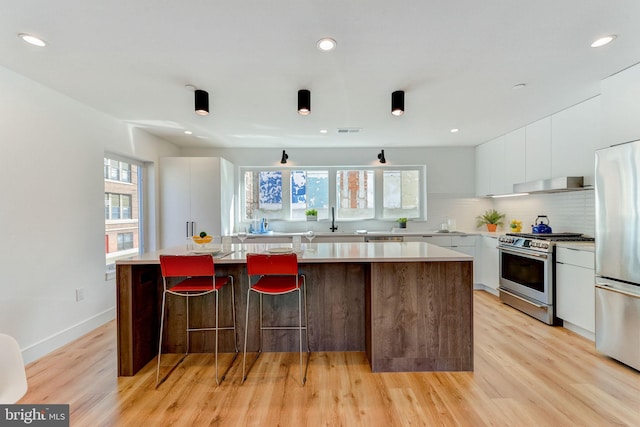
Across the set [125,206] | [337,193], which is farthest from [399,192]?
[125,206]

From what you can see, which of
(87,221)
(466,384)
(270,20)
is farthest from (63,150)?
(466,384)

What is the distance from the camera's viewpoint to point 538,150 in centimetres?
378

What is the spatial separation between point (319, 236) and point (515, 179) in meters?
2.97

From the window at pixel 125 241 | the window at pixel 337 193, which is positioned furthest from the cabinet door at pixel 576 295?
the window at pixel 125 241

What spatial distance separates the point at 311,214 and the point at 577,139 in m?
3.73

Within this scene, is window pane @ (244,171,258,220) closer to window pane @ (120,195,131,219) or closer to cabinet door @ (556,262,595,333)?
window pane @ (120,195,131,219)

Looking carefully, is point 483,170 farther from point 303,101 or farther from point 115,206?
point 115,206

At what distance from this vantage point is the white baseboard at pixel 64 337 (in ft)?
8.23

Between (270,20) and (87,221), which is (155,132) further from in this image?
(270,20)

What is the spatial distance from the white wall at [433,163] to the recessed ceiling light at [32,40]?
335 centimetres

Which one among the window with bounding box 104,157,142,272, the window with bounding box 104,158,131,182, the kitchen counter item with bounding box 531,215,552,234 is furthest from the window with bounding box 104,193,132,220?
the kitchen counter item with bounding box 531,215,552,234

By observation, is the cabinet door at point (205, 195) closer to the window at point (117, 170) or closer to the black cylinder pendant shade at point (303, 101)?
the window at point (117, 170)

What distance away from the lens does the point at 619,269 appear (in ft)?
7.73

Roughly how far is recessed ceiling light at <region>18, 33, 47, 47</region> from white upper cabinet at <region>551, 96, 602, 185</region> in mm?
4689
